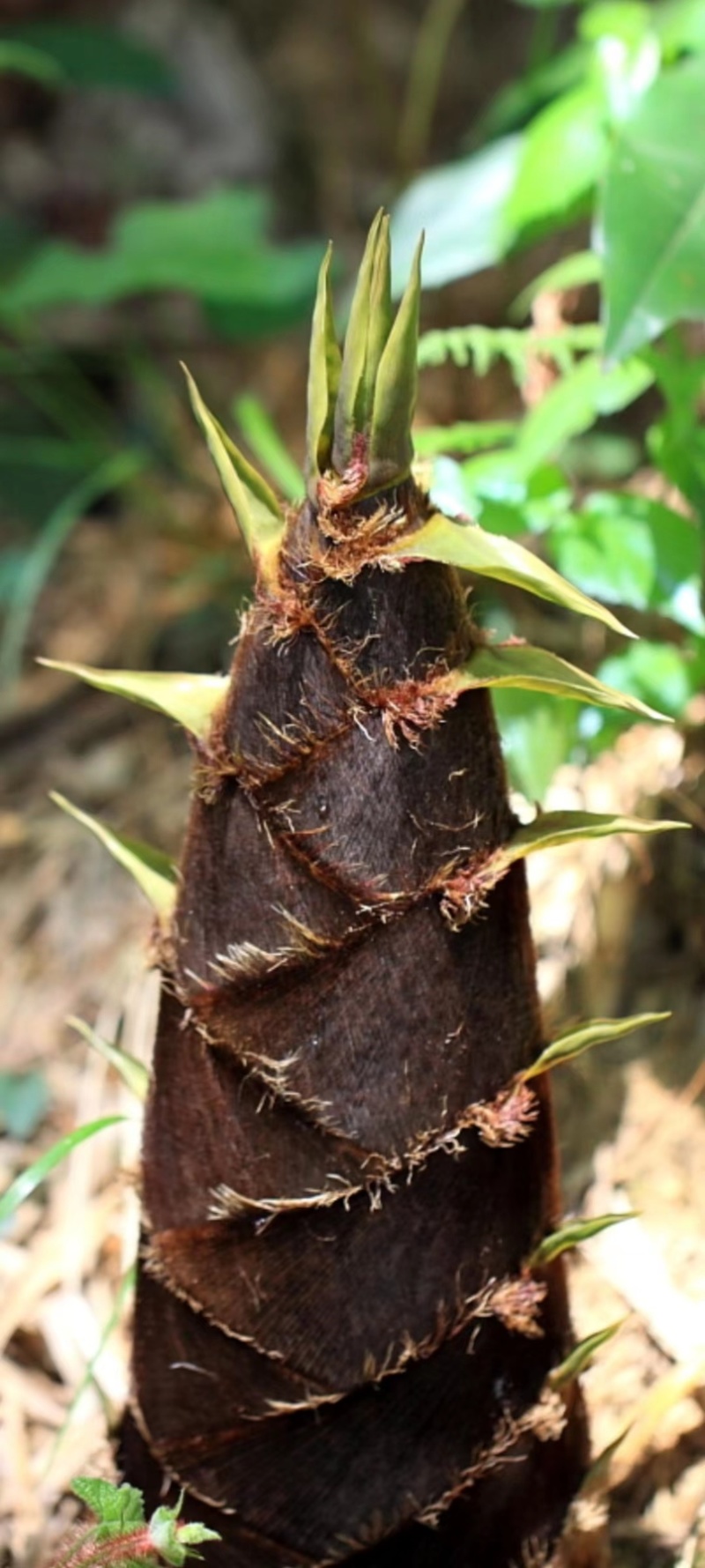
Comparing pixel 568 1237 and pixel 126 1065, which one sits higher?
pixel 126 1065

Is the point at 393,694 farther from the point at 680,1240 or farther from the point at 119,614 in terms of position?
the point at 119,614

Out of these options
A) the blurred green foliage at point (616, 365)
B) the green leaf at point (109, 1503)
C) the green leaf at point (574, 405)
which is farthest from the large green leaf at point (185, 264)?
the green leaf at point (109, 1503)

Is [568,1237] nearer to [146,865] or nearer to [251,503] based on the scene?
[146,865]

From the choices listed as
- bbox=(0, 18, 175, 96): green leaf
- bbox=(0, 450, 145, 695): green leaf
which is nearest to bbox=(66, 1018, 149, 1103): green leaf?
bbox=(0, 450, 145, 695): green leaf

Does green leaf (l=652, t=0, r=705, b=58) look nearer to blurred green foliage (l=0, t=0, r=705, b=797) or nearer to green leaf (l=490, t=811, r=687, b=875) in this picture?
blurred green foliage (l=0, t=0, r=705, b=797)

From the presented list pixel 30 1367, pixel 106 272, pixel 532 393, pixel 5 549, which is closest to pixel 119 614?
pixel 5 549

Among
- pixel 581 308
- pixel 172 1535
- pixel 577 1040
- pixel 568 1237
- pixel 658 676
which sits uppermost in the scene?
pixel 581 308

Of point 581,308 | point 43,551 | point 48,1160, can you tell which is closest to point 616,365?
point 48,1160
